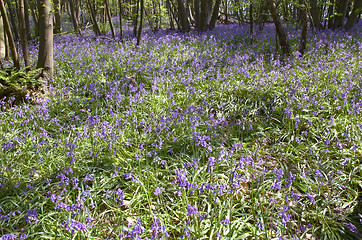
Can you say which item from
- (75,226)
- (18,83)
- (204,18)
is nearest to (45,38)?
(18,83)

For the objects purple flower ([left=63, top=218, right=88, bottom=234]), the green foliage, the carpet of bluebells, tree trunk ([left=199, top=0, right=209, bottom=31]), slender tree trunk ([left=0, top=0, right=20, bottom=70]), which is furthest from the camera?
tree trunk ([left=199, top=0, right=209, bottom=31])

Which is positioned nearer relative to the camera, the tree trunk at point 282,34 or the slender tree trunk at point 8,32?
the slender tree trunk at point 8,32

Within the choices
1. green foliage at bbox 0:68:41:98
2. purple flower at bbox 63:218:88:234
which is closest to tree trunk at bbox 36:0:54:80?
green foliage at bbox 0:68:41:98

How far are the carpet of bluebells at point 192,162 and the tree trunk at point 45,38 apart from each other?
1.30 ft

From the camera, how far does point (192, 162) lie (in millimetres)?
3270

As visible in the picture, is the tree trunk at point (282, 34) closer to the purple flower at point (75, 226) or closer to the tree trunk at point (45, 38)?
the tree trunk at point (45, 38)

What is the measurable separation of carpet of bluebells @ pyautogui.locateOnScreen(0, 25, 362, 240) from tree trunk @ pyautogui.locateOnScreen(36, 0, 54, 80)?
39 centimetres

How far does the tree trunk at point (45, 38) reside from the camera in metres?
5.16

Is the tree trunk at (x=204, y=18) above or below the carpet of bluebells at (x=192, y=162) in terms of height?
above

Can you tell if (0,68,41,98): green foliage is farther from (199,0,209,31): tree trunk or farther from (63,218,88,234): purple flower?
(199,0,209,31): tree trunk

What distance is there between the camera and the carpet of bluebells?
7.97 ft

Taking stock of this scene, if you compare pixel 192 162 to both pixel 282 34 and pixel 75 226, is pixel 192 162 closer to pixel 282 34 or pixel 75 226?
pixel 75 226

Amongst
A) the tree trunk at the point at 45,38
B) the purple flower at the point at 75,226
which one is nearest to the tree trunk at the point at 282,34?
the tree trunk at the point at 45,38

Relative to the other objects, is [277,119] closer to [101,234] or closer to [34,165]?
[101,234]
